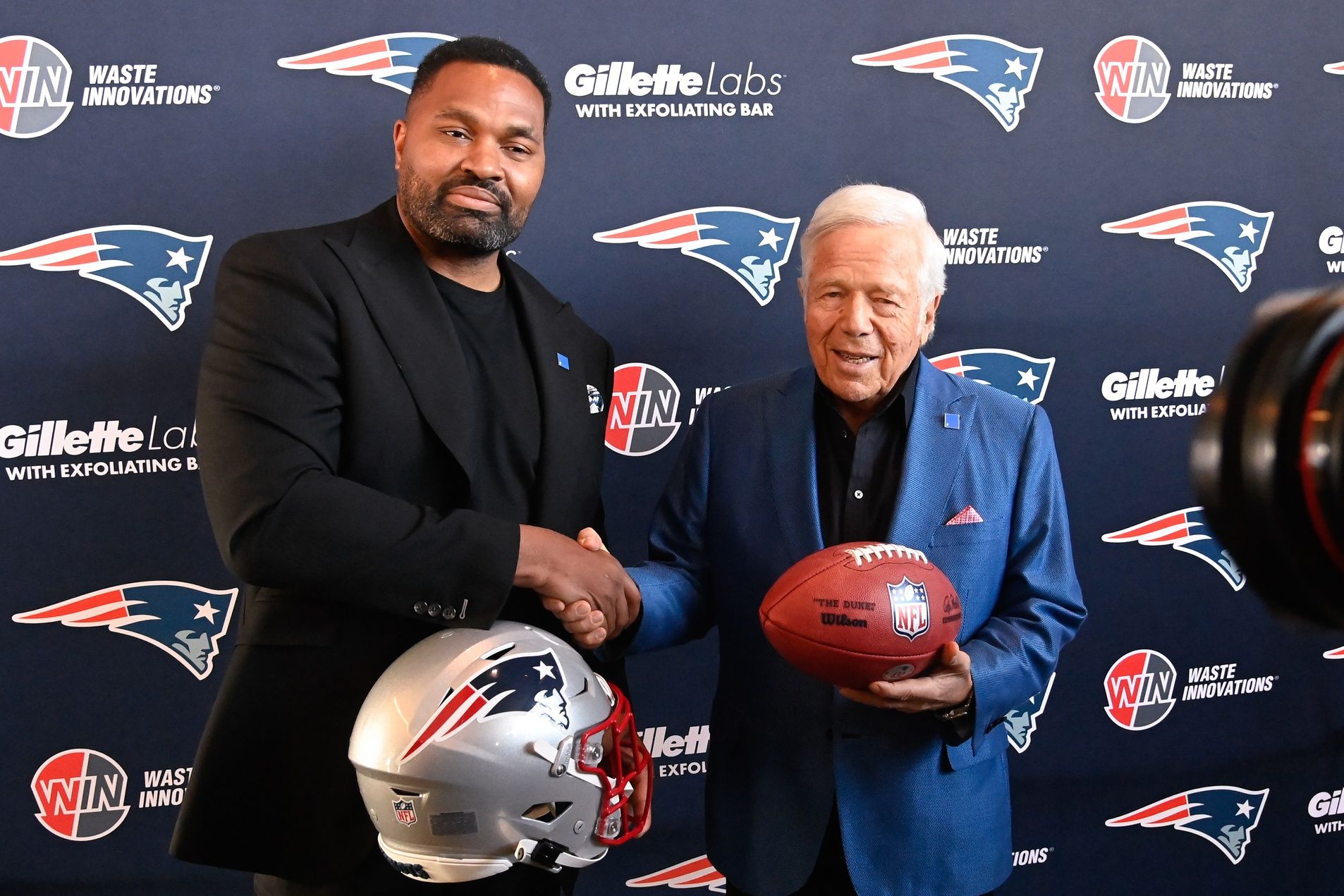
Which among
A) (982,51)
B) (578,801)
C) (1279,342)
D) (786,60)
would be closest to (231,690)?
(578,801)

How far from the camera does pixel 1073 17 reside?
288 cm

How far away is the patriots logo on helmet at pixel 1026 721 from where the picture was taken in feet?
9.91

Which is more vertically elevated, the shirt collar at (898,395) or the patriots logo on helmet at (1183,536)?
the shirt collar at (898,395)

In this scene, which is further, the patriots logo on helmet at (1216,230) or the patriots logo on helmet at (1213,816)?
the patriots logo on helmet at (1213,816)

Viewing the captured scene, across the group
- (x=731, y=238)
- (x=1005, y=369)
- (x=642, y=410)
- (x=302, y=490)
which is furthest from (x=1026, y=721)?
(x=302, y=490)

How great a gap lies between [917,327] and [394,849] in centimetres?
123

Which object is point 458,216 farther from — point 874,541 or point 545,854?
point 545,854

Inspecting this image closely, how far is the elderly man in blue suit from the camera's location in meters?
1.89

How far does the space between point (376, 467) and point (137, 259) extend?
1007 mm

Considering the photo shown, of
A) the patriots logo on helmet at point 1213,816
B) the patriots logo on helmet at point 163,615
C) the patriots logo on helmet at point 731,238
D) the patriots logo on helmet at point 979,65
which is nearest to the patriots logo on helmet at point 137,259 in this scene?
the patriots logo on helmet at point 163,615

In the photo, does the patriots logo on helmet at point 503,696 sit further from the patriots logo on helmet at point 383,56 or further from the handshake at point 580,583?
the patriots logo on helmet at point 383,56

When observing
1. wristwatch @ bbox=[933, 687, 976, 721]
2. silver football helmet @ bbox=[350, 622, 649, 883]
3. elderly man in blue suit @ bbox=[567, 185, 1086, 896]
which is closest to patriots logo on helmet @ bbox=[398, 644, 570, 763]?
silver football helmet @ bbox=[350, 622, 649, 883]

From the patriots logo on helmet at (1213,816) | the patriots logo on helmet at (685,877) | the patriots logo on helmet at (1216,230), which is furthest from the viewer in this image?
the patriots logo on helmet at (1213,816)

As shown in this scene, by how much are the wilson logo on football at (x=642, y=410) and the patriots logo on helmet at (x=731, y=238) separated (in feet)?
0.96
